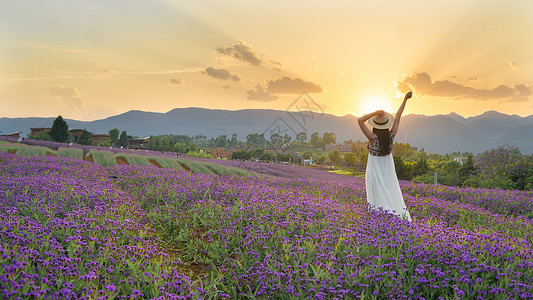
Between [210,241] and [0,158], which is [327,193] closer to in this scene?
[210,241]

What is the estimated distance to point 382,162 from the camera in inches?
321

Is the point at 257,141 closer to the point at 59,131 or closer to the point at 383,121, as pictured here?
the point at 59,131

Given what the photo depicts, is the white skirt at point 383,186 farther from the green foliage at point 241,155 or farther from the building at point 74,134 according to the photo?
the building at point 74,134

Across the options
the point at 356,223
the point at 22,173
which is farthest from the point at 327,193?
the point at 22,173

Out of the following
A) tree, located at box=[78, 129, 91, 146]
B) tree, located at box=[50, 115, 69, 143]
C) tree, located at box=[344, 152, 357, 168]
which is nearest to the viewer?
tree, located at box=[344, 152, 357, 168]

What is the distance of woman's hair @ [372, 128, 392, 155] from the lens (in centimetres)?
794

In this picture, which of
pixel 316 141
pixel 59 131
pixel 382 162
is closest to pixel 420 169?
pixel 382 162

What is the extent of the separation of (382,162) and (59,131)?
175 ft

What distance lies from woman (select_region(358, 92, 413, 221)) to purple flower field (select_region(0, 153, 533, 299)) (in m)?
1.22

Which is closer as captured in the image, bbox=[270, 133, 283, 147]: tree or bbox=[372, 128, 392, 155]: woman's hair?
bbox=[372, 128, 392, 155]: woman's hair

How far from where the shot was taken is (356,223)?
19.5 ft

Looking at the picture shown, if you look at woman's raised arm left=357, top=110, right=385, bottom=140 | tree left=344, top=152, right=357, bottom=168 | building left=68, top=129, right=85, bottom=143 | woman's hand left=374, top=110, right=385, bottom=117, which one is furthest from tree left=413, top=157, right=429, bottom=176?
building left=68, top=129, right=85, bottom=143

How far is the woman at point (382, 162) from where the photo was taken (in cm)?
794

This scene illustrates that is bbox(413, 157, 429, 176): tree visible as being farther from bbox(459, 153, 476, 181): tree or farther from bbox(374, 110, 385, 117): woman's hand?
bbox(374, 110, 385, 117): woman's hand
